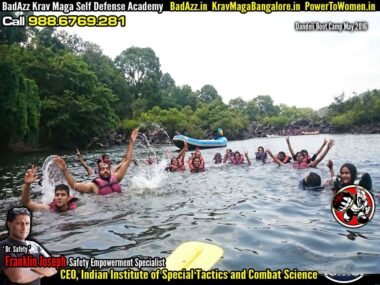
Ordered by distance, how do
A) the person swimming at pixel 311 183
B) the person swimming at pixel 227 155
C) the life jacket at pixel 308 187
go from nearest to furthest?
the life jacket at pixel 308 187 < the person swimming at pixel 311 183 < the person swimming at pixel 227 155

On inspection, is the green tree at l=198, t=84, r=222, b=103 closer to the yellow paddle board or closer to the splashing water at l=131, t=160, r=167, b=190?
the splashing water at l=131, t=160, r=167, b=190

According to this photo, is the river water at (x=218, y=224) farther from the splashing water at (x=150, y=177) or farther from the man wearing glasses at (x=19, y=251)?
the man wearing glasses at (x=19, y=251)

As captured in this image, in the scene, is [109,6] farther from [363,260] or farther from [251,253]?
[363,260]

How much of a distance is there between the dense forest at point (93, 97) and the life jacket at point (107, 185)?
115cm

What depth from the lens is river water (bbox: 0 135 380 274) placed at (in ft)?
10.5

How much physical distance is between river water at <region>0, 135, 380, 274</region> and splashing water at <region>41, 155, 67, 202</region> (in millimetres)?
134

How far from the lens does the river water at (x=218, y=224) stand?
3195 millimetres

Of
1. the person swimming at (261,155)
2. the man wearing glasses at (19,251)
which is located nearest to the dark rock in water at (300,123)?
the person swimming at (261,155)

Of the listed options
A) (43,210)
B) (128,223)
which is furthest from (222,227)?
(43,210)

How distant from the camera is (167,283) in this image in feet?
8.41

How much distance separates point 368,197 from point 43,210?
369 centimetres

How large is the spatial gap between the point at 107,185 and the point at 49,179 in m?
0.91

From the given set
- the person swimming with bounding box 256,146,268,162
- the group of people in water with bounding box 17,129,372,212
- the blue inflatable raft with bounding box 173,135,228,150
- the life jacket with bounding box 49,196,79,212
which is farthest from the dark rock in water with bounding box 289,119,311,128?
the life jacket with bounding box 49,196,79,212

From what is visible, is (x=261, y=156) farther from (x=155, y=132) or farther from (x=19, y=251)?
(x=19, y=251)
